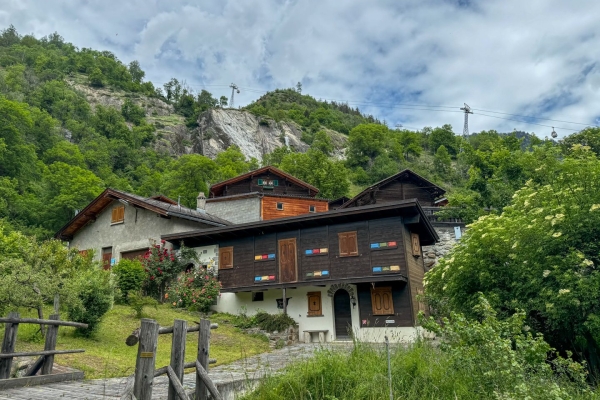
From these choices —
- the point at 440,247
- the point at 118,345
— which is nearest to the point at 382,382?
the point at 118,345

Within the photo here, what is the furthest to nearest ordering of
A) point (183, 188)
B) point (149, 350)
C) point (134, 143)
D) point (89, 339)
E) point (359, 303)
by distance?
point (134, 143), point (183, 188), point (359, 303), point (89, 339), point (149, 350)

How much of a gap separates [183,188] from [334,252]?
29783mm

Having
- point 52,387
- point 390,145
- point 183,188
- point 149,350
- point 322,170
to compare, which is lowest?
point 52,387

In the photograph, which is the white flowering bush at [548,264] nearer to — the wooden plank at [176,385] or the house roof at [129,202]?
the wooden plank at [176,385]

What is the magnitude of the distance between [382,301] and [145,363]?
13.7 meters

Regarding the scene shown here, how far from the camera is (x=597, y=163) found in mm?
10133

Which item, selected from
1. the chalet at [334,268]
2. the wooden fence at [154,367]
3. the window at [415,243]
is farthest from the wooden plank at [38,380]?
the window at [415,243]

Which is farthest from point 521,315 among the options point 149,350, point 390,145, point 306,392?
point 390,145

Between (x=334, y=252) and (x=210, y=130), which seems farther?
(x=210, y=130)

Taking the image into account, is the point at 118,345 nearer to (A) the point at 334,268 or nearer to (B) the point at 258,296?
(B) the point at 258,296

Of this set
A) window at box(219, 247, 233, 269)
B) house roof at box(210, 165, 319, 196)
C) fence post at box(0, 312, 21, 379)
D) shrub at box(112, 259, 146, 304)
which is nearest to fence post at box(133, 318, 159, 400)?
fence post at box(0, 312, 21, 379)

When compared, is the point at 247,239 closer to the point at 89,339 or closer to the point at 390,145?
the point at 89,339

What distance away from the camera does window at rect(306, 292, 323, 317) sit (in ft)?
60.5

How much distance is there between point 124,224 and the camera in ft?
80.7
